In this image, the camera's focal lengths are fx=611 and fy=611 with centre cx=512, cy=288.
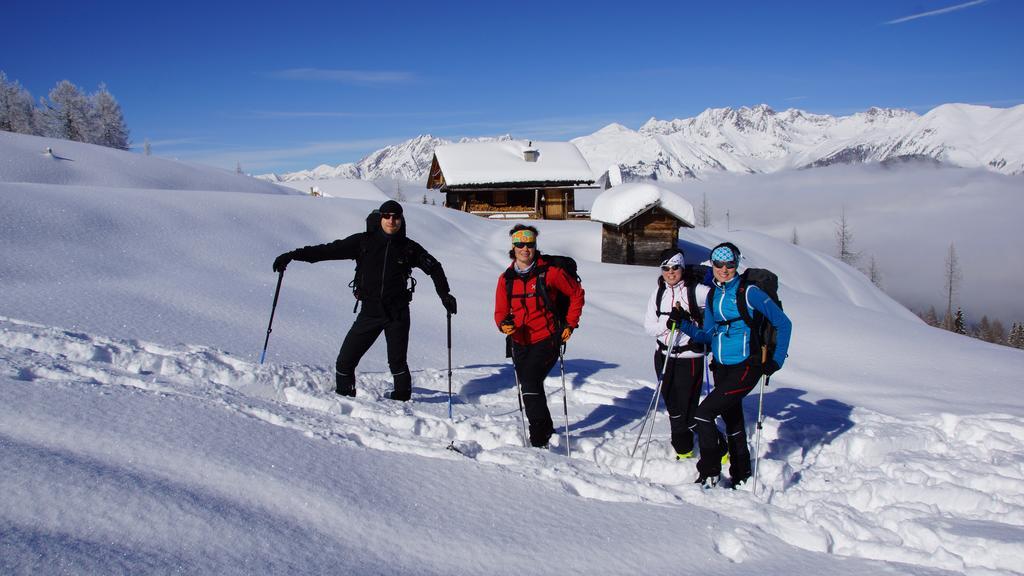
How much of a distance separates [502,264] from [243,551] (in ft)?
58.0

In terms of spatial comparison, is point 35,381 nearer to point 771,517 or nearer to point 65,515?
point 65,515

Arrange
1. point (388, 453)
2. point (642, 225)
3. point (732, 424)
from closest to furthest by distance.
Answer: point (388, 453) < point (732, 424) < point (642, 225)

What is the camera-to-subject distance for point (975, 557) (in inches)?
136

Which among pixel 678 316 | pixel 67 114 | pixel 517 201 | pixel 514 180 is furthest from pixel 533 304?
pixel 67 114

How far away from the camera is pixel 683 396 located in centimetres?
540

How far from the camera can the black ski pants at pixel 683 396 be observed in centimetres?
536

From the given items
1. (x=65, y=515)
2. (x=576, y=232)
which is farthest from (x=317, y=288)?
(x=576, y=232)

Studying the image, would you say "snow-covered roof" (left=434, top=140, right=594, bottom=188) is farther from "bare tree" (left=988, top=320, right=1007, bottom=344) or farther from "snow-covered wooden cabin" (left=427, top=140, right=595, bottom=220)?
"bare tree" (left=988, top=320, right=1007, bottom=344)

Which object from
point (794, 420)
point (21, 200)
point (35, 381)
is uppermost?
point (21, 200)

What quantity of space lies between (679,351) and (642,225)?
22183 millimetres

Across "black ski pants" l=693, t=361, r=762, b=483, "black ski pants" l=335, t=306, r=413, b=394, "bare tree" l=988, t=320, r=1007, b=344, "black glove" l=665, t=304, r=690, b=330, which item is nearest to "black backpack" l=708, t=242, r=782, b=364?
"black ski pants" l=693, t=361, r=762, b=483

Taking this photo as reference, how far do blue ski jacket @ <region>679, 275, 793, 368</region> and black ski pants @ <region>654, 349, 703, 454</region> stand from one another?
0.42 metres

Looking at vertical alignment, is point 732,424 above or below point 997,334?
above

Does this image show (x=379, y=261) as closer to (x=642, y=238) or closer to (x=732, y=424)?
(x=732, y=424)
